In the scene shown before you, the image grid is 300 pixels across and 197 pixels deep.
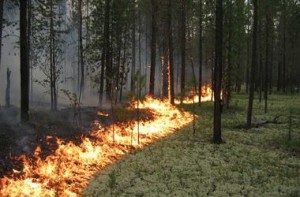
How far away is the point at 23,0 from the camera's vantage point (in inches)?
768

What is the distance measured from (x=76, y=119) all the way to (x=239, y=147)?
8637 millimetres

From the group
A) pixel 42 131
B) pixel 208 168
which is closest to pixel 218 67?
pixel 208 168

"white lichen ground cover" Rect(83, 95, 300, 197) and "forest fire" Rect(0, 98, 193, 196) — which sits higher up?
"forest fire" Rect(0, 98, 193, 196)

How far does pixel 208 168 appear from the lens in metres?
16.0

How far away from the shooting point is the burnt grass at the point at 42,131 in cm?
1391

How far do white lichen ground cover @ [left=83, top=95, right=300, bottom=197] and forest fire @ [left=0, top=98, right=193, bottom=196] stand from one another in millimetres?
626

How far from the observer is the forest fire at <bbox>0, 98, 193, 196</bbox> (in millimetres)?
12023

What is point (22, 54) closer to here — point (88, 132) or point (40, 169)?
point (88, 132)

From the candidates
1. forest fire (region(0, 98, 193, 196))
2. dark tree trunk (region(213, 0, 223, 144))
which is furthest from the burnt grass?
dark tree trunk (region(213, 0, 223, 144))

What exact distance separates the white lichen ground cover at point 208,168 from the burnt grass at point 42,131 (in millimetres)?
2660

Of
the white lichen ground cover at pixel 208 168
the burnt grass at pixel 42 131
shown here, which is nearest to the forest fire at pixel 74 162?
the burnt grass at pixel 42 131

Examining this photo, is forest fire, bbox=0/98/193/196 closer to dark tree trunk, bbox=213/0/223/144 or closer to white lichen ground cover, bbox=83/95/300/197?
white lichen ground cover, bbox=83/95/300/197

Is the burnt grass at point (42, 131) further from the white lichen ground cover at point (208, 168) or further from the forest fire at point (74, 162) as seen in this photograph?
the white lichen ground cover at point (208, 168)

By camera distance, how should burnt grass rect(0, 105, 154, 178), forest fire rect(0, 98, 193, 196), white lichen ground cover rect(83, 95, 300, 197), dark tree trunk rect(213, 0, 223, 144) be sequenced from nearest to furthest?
forest fire rect(0, 98, 193, 196) → white lichen ground cover rect(83, 95, 300, 197) → burnt grass rect(0, 105, 154, 178) → dark tree trunk rect(213, 0, 223, 144)
